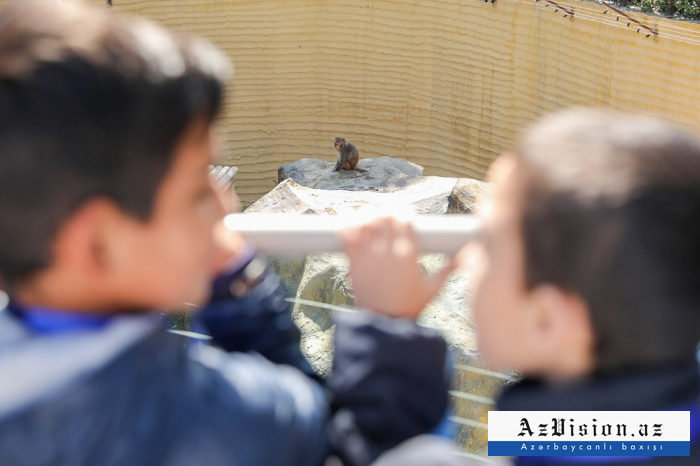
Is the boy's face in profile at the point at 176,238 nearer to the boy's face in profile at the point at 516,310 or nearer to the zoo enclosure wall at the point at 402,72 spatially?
the boy's face in profile at the point at 516,310

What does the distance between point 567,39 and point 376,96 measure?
403cm

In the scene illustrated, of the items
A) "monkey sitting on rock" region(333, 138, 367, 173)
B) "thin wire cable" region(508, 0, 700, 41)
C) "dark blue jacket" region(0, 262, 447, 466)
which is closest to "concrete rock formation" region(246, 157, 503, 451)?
"dark blue jacket" region(0, 262, 447, 466)

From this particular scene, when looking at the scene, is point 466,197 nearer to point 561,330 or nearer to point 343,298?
point 343,298

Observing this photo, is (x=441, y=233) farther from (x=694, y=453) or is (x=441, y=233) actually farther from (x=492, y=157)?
(x=492, y=157)

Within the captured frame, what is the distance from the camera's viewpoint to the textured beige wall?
9188 mm

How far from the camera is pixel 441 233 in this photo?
39.2 inches

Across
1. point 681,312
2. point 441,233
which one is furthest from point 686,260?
point 441,233

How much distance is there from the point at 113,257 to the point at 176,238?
0.22 feet

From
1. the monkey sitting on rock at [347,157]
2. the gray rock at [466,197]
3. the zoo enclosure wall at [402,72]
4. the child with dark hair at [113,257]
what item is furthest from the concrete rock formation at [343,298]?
the zoo enclosure wall at [402,72]

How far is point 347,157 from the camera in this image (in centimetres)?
1000

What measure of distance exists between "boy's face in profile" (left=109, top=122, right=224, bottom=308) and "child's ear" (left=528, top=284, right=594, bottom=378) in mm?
351

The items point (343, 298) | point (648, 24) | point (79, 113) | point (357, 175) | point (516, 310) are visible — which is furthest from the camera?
point (357, 175)

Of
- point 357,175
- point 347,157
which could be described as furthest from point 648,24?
point 347,157

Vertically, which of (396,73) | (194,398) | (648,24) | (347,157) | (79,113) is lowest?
(347,157)
